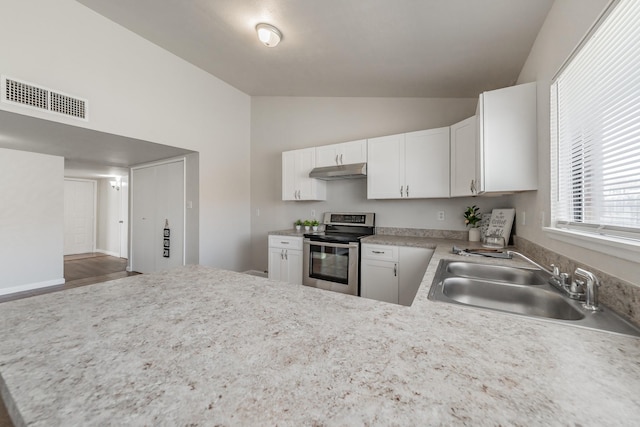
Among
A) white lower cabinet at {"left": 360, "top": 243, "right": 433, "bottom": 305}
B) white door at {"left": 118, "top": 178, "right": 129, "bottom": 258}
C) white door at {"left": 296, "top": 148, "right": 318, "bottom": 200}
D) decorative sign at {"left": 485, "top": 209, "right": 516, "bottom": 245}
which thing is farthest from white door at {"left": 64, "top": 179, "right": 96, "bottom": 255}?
decorative sign at {"left": 485, "top": 209, "right": 516, "bottom": 245}

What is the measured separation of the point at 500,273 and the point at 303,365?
1.62 m

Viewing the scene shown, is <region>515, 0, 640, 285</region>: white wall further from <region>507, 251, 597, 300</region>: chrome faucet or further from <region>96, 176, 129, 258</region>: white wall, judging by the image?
<region>96, 176, 129, 258</region>: white wall

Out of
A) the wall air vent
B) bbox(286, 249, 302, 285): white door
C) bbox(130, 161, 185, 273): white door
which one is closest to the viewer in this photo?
the wall air vent

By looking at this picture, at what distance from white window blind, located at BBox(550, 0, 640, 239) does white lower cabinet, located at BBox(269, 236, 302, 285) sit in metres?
2.52

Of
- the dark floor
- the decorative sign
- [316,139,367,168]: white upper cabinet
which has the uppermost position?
[316,139,367,168]: white upper cabinet

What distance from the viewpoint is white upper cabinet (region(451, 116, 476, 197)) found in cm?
240

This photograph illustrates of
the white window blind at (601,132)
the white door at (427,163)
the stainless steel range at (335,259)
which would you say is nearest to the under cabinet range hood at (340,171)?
the white door at (427,163)

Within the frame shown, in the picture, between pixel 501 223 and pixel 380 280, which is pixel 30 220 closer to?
pixel 380 280

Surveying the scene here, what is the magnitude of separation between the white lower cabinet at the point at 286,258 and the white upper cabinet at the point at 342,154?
111 centimetres

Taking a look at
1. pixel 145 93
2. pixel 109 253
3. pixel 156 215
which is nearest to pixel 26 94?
pixel 145 93

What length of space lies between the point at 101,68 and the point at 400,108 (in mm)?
3390

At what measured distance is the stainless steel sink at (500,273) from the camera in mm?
1468

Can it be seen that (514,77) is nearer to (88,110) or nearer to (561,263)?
(561,263)

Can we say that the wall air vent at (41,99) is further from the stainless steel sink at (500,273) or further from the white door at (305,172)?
the stainless steel sink at (500,273)
